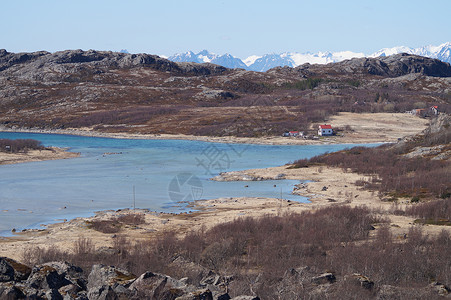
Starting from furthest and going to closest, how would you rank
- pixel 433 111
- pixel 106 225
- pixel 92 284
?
pixel 433 111 < pixel 106 225 < pixel 92 284

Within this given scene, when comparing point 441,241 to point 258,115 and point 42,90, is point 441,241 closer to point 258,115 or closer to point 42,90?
point 258,115

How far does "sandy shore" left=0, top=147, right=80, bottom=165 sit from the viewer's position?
64287 millimetres

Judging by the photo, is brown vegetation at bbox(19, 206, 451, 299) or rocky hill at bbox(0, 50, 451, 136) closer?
brown vegetation at bbox(19, 206, 451, 299)

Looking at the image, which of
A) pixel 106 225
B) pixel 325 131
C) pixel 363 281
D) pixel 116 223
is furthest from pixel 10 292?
pixel 325 131

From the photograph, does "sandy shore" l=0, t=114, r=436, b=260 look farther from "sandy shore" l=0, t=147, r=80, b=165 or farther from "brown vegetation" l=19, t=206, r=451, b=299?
"sandy shore" l=0, t=147, r=80, b=165

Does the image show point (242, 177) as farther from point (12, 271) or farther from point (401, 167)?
point (12, 271)

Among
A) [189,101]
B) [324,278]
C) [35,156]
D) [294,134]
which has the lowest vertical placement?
[35,156]

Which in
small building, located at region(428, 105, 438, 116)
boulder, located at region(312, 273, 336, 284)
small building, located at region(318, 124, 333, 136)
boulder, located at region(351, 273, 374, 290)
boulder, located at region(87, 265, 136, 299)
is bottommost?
boulder, located at region(312, 273, 336, 284)

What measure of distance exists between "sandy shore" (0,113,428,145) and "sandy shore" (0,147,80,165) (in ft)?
91.4

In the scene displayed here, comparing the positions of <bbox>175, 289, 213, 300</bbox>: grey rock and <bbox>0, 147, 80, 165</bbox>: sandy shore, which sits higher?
<bbox>175, 289, 213, 300</bbox>: grey rock

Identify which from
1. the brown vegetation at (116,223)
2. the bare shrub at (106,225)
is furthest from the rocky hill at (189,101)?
the bare shrub at (106,225)

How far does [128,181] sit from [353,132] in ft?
200

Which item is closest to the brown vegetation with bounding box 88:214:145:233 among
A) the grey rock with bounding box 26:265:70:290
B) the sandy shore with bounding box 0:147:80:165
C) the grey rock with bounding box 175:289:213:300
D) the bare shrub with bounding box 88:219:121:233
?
the bare shrub with bounding box 88:219:121:233

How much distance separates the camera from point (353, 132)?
97375 millimetres
